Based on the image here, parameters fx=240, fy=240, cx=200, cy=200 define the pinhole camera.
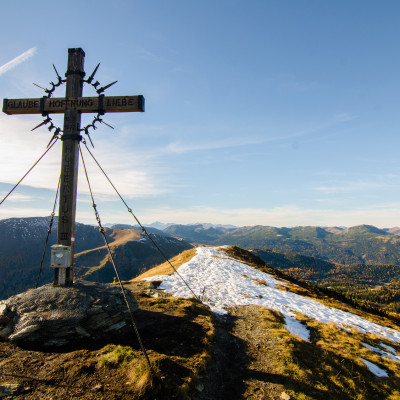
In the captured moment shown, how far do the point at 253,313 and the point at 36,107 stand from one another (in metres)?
20.0

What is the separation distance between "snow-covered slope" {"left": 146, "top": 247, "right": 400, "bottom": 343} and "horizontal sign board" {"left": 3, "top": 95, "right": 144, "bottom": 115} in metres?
16.5

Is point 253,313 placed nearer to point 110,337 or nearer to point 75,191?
point 110,337

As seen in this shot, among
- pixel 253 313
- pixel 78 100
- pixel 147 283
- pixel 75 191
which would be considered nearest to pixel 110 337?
pixel 75 191

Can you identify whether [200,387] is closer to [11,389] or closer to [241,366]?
[241,366]

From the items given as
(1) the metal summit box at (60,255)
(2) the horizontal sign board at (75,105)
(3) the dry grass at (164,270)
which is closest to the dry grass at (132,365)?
(1) the metal summit box at (60,255)

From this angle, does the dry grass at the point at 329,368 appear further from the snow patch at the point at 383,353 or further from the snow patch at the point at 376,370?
the snow patch at the point at 383,353

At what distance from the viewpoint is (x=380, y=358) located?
14523 millimetres

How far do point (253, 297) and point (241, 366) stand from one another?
14701 mm

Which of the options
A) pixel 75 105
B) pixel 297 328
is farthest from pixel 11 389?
pixel 297 328

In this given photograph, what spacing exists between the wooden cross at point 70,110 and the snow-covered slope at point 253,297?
1353 centimetres

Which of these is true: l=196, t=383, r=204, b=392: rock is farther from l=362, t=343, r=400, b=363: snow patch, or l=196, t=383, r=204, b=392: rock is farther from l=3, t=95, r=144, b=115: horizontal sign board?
l=362, t=343, r=400, b=363: snow patch

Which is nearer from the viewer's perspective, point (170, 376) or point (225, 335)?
point (170, 376)

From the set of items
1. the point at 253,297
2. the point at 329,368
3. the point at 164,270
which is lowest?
the point at 253,297

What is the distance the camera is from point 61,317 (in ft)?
32.1
